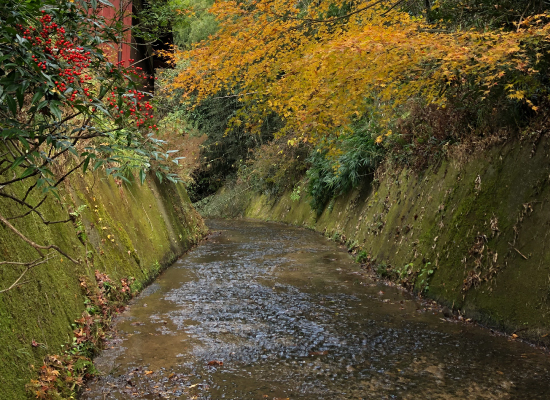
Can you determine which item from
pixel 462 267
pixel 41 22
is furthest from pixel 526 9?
pixel 41 22

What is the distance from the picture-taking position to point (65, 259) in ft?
17.3

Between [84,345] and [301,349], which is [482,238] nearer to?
[301,349]

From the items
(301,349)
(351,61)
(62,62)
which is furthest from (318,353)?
(62,62)

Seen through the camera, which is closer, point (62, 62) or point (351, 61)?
point (62, 62)

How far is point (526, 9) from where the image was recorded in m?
Result: 6.21

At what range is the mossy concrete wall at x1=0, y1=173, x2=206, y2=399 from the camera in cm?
358

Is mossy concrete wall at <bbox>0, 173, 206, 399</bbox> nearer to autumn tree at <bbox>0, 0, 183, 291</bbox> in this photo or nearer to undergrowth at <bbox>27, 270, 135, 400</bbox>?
undergrowth at <bbox>27, 270, 135, 400</bbox>

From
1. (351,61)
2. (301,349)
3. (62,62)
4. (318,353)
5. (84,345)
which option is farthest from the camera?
(351,61)

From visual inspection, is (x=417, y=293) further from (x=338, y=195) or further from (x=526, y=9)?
(x=338, y=195)

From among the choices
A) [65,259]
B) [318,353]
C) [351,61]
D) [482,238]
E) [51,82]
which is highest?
[51,82]

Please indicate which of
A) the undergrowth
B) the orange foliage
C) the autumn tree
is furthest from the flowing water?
the orange foliage

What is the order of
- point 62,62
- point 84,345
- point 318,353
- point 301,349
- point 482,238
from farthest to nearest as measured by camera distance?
point 482,238 → point 301,349 → point 318,353 → point 84,345 → point 62,62

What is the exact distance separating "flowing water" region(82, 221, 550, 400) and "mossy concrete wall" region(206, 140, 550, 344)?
1.21 ft

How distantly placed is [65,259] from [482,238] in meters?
5.30
